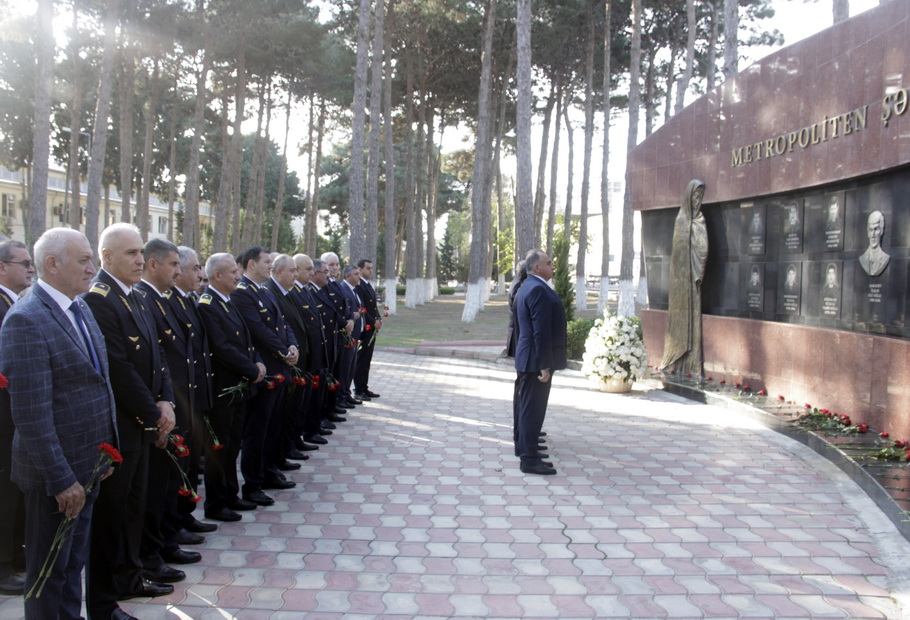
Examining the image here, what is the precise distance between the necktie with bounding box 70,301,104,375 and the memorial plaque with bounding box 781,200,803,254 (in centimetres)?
816

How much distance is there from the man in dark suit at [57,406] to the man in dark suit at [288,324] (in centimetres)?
305

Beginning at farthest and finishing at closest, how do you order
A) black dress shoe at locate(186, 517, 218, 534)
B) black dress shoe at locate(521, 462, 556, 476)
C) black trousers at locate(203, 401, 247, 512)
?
black dress shoe at locate(521, 462, 556, 476), black trousers at locate(203, 401, 247, 512), black dress shoe at locate(186, 517, 218, 534)

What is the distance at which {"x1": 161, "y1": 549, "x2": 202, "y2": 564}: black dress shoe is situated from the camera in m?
4.45

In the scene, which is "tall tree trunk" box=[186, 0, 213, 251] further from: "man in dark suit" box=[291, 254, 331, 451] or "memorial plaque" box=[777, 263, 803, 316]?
"memorial plaque" box=[777, 263, 803, 316]

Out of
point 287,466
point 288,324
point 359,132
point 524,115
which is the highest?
point 359,132

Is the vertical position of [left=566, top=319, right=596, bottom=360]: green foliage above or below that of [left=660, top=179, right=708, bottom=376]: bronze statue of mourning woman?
below

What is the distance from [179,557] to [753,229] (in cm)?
838

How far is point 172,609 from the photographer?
3865 millimetres

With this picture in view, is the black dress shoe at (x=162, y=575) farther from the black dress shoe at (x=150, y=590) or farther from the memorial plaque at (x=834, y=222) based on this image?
the memorial plaque at (x=834, y=222)

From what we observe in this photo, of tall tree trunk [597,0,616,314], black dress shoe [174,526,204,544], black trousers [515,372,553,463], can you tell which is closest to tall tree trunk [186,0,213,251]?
tall tree trunk [597,0,616,314]

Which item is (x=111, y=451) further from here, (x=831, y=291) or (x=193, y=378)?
(x=831, y=291)

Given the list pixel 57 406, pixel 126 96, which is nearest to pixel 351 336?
pixel 57 406

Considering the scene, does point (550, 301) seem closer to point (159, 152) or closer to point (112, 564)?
point (112, 564)

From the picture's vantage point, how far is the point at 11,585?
4.07m
